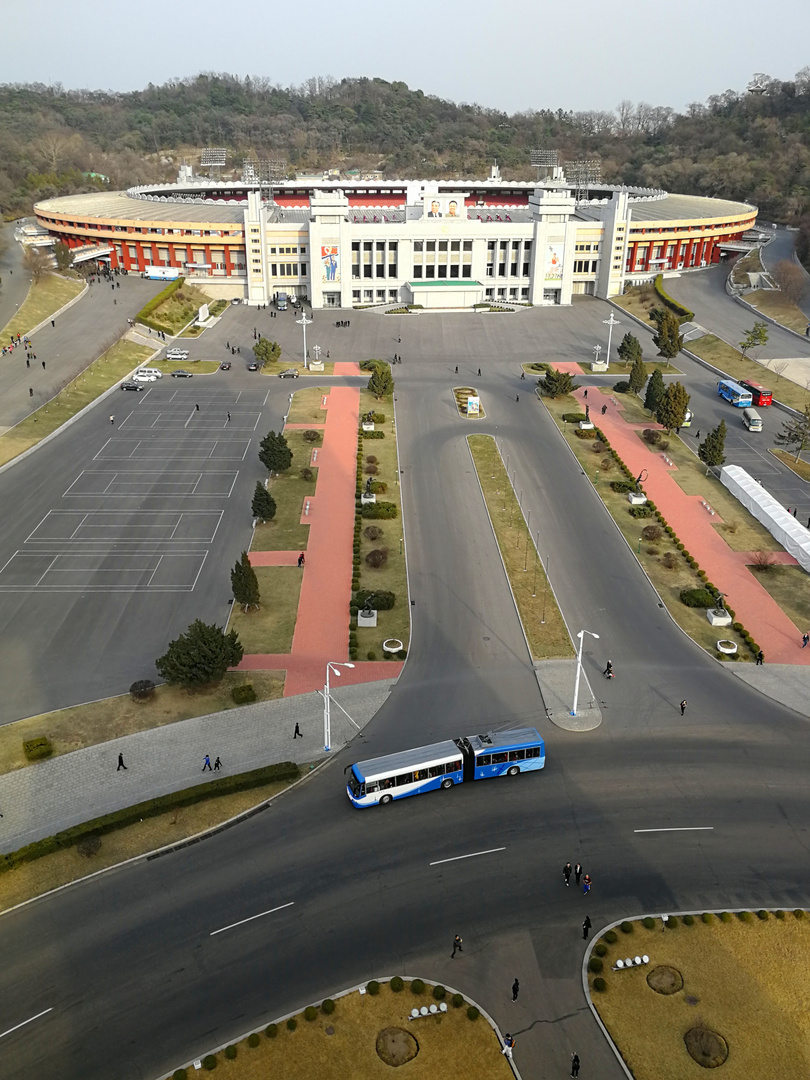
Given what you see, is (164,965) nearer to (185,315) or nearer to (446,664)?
(446,664)

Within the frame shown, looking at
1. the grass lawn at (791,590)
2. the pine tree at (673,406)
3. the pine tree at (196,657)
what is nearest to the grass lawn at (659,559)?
the grass lawn at (791,590)

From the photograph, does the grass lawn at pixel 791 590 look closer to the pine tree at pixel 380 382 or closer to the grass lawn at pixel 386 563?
the grass lawn at pixel 386 563

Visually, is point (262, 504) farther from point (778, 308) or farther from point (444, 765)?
point (778, 308)

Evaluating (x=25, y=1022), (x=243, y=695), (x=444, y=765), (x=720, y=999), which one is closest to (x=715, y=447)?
(x=444, y=765)

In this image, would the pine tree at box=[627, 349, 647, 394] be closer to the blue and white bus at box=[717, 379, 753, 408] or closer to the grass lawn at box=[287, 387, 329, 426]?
the blue and white bus at box=[717, 379, 753, 408]

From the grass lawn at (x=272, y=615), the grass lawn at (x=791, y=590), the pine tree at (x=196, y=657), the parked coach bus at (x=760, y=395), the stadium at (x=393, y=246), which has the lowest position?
the grass lawn at (x=272, y=615)

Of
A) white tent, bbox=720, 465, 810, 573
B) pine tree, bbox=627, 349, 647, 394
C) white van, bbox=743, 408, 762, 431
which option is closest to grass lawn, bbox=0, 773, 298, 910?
white tent, bbox=720, 465, 810, 573
